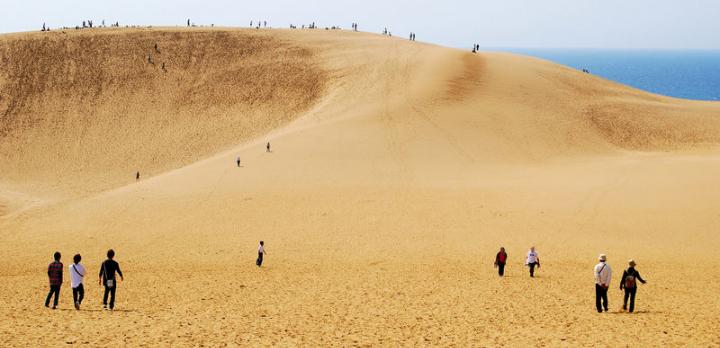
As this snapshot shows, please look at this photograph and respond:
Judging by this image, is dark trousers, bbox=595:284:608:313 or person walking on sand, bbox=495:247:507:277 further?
person walking on sand, bbox=495:247:507:277

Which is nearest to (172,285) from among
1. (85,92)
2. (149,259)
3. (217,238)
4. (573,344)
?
(149,259)

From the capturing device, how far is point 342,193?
32.4m

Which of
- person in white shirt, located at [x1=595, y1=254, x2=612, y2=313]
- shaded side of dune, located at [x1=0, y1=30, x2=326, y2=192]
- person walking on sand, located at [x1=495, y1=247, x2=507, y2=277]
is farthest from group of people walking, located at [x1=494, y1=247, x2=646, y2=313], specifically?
shaded side of dune, located at [x1=0, y1=30, x2=326, y2=192]

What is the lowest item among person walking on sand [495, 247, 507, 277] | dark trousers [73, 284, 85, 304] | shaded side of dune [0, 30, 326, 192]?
dark trousers [73, 284, 85, 304]

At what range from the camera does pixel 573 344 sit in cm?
1266

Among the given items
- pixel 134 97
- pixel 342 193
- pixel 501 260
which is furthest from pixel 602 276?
pixel 134 97

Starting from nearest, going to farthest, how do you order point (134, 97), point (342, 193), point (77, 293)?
point (77, 293), point (342, 193), point (134, 97)

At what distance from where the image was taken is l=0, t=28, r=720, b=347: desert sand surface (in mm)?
14836

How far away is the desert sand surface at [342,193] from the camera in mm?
14836

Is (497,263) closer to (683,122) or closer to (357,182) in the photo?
(357,182)

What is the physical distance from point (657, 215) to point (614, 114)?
22564mm

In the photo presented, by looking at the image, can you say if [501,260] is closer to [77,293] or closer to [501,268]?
[501,268]

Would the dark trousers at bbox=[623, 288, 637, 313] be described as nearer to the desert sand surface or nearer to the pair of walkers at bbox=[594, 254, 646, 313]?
the pair of walkers at bbox=[594, 254, 646, 313]

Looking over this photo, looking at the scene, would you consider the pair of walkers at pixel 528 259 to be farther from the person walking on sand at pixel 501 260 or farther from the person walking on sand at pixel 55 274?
the person walking on sand at pixel 55 274
